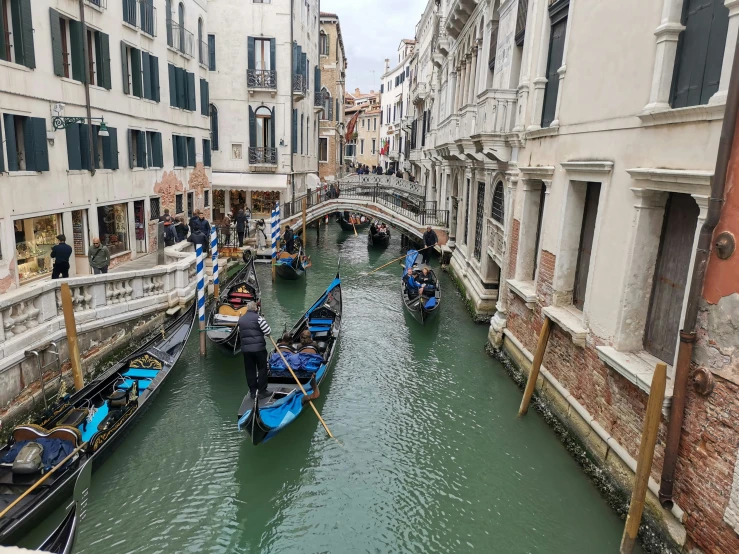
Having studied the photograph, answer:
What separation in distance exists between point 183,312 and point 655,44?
8302mm

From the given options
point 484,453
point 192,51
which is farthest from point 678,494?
point 192,51

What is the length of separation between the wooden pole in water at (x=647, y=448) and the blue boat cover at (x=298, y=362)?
4.31 meters

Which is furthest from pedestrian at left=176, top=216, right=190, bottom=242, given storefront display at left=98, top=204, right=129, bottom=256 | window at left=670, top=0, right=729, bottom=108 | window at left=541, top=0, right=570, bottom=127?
window at left=670, top=0, right=729, bottom=108

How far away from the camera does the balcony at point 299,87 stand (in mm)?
19859

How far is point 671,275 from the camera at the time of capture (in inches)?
192

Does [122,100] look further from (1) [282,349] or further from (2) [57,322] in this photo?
(1) [282,349]

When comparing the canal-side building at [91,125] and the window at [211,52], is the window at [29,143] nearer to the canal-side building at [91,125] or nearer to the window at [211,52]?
the canal-side building at [91,125]

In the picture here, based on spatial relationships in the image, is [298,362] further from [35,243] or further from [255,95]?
[255,95]

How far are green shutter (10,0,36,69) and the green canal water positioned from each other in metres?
5.45

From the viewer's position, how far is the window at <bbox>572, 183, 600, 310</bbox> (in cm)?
646

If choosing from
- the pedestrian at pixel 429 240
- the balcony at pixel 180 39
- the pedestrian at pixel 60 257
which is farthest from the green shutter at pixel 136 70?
the pedestrian at pixel 429 240

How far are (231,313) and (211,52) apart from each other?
13.2 metres

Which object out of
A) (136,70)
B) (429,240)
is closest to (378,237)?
(429,240)

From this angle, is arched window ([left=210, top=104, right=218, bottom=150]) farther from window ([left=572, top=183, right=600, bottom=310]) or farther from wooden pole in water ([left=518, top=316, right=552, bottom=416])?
wooden pole in water ([left=518, top=316, right=552, bottom=416])
